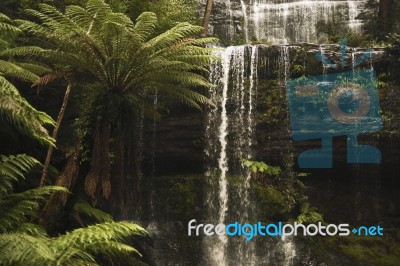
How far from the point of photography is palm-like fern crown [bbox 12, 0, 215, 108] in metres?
5.60

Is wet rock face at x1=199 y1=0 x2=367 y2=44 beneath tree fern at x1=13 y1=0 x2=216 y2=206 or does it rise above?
above

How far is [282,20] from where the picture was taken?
50.6ft

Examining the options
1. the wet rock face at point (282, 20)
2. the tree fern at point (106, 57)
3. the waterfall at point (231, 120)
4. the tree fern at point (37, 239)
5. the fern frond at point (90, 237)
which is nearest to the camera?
the tree fern at point (37, 239)

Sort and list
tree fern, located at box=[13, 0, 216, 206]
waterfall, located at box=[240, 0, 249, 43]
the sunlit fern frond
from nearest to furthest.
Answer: the sunlit fern frond, tree fern, located at box=[13, 0, 216, 206], waterfall, located at box=[240, 0, 249, 43]

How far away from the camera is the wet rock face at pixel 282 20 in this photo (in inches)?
589

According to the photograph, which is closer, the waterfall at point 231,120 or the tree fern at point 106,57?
the tree fern at point 106,57

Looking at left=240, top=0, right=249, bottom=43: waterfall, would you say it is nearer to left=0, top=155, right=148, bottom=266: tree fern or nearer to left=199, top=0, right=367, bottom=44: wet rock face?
left=199, top=0, right=367, bottom=44: wet rock face

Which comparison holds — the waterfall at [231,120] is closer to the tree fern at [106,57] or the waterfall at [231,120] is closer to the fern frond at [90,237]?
the tree fern at [106,57]

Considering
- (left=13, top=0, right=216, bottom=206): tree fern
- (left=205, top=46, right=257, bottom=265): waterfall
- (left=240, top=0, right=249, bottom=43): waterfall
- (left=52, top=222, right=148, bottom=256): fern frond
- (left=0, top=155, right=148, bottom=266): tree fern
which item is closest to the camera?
(left=0, top=155, right=148, bottom=266): tree fern

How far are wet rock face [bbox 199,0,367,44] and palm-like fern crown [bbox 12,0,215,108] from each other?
9.07 m

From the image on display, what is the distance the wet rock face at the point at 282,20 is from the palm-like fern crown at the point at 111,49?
907cm

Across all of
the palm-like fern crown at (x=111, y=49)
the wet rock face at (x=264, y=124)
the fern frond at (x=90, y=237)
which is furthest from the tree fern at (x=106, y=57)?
the wet rock face at (x=264, y=124)

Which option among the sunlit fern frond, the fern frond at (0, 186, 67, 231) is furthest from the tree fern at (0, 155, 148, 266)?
the sunlit fern frond

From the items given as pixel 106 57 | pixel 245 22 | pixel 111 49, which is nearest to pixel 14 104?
pixel 106 57
